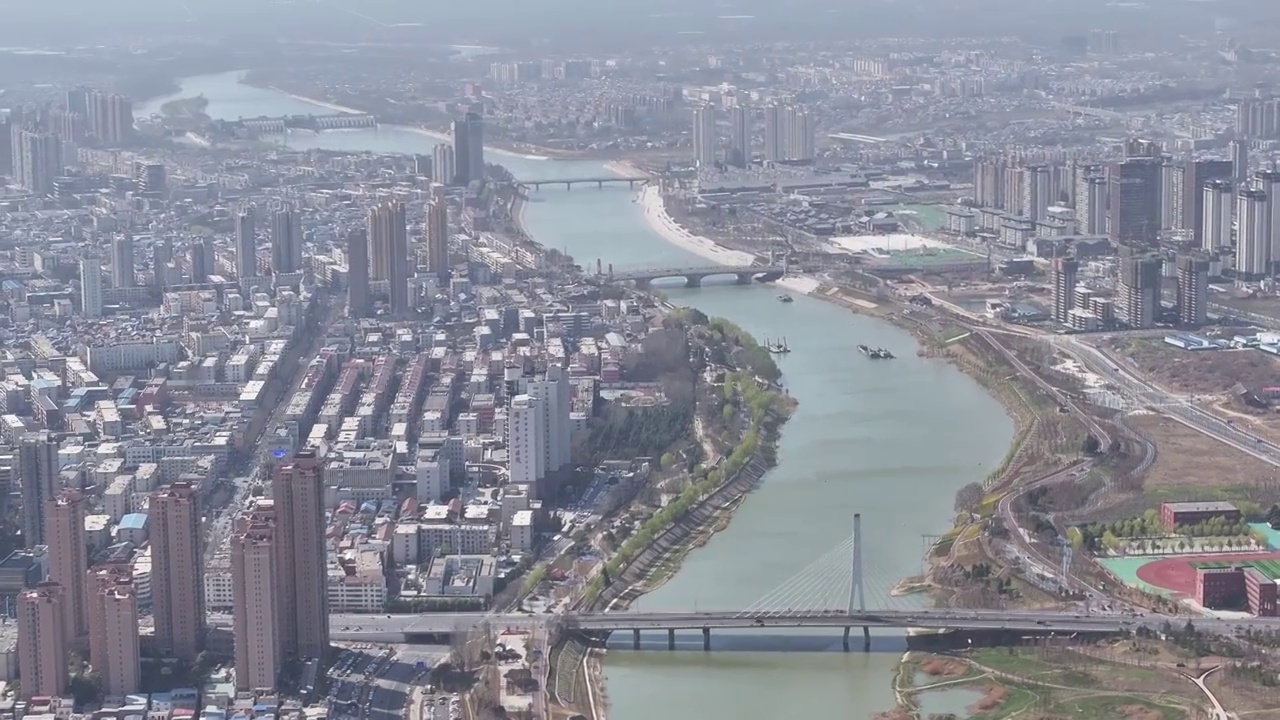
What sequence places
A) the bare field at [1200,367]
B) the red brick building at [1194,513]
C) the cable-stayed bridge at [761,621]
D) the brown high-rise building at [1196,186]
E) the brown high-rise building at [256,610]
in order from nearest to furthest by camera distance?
1. the brown high-rise building at [256,610]
2. the cable-stayed bridge at [761,621]
3. the red brick building at [1194,513]
4. the bare field at [1200,367]
5. the brown high-rise building at [1196,186]

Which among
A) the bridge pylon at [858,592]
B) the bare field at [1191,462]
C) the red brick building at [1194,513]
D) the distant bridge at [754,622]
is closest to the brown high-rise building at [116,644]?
the distant bridge at [754,622]

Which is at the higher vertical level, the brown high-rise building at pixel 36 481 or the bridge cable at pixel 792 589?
the brown high-rise building at pixel 36 481

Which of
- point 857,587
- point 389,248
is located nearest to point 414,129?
point 389,248

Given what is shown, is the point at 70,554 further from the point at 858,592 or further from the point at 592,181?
the point at 592,181

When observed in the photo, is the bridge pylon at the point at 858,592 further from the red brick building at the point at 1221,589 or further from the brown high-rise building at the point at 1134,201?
the brown high-rise building at the point at 1134,201

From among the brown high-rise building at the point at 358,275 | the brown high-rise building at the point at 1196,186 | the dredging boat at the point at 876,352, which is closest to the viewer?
the dredging boat at the point at 876,352

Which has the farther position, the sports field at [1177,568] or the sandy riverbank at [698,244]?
the sandy riverbank at [698,244]

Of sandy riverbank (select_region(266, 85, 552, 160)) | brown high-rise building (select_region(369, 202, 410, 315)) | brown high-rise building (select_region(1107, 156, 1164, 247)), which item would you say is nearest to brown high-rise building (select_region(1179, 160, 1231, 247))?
brown high-rise building (select_region(1107, 156, 1164, 247))

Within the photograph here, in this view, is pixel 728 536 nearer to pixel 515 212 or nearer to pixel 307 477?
pixel 307 477
